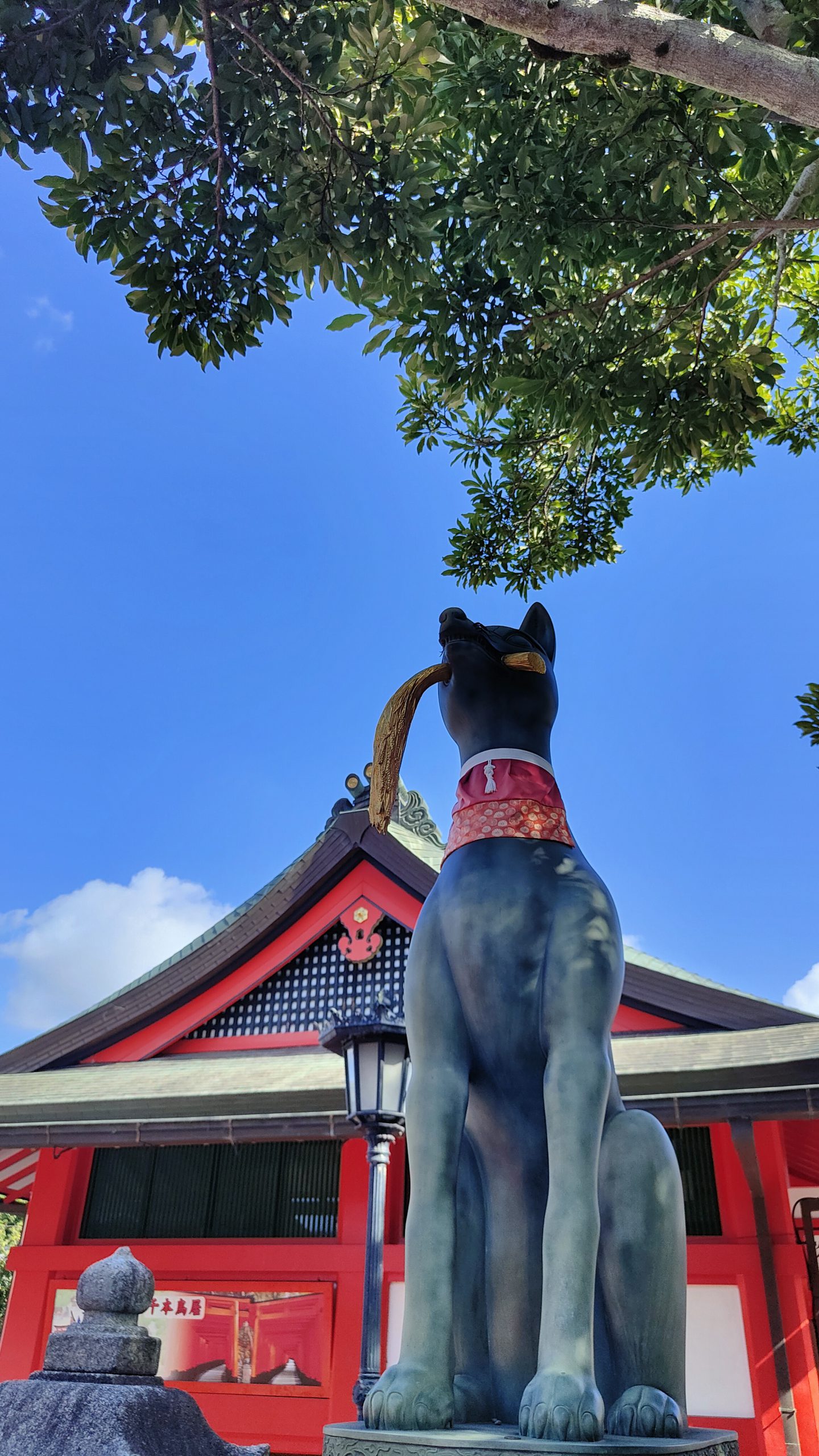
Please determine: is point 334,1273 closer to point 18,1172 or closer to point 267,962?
point 267,962

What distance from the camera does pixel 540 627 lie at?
2688 millimetres

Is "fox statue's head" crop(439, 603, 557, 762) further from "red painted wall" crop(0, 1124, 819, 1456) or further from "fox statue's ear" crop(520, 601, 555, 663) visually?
"red painted wall" crop(0, 1124, 819, 1456)

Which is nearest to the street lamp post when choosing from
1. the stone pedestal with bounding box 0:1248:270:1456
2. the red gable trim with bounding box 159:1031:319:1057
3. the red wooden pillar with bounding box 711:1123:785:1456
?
the stone pedestal with bounding box 0:1248:270:1456

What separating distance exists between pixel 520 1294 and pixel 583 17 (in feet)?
9.32

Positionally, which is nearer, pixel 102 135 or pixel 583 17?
pixel 583 17

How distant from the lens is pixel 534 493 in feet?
19.1

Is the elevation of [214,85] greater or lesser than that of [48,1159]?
greater

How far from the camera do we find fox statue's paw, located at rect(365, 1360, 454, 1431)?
1.68 metres

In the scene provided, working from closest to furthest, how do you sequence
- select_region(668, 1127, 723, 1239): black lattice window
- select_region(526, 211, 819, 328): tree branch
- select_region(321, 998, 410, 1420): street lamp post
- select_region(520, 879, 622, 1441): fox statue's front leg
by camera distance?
select_region(520, 879, 622, 1441): fox statue's front leg, select_region(526, 211, 819, 328): tree branch, select_region(321, 998, 410, 1420): street lamp post, select_region(668, 1127, 723, 1239): black lattice window

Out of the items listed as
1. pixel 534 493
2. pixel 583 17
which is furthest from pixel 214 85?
pixel 534 493

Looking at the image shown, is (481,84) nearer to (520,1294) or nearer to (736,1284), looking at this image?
(520,1294)

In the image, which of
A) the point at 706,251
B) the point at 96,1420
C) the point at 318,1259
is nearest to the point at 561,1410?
the point at 96,1420

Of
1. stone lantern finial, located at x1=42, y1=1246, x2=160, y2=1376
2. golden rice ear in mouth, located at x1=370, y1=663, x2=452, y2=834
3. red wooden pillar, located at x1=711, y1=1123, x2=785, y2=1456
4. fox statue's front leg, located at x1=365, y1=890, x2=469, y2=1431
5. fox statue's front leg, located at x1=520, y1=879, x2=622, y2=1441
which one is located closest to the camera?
fox statue's front leg, located at x1=520, y1=879, x2=622, y2=1441

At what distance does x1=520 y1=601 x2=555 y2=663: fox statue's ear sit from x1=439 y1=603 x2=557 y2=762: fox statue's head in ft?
0.52
